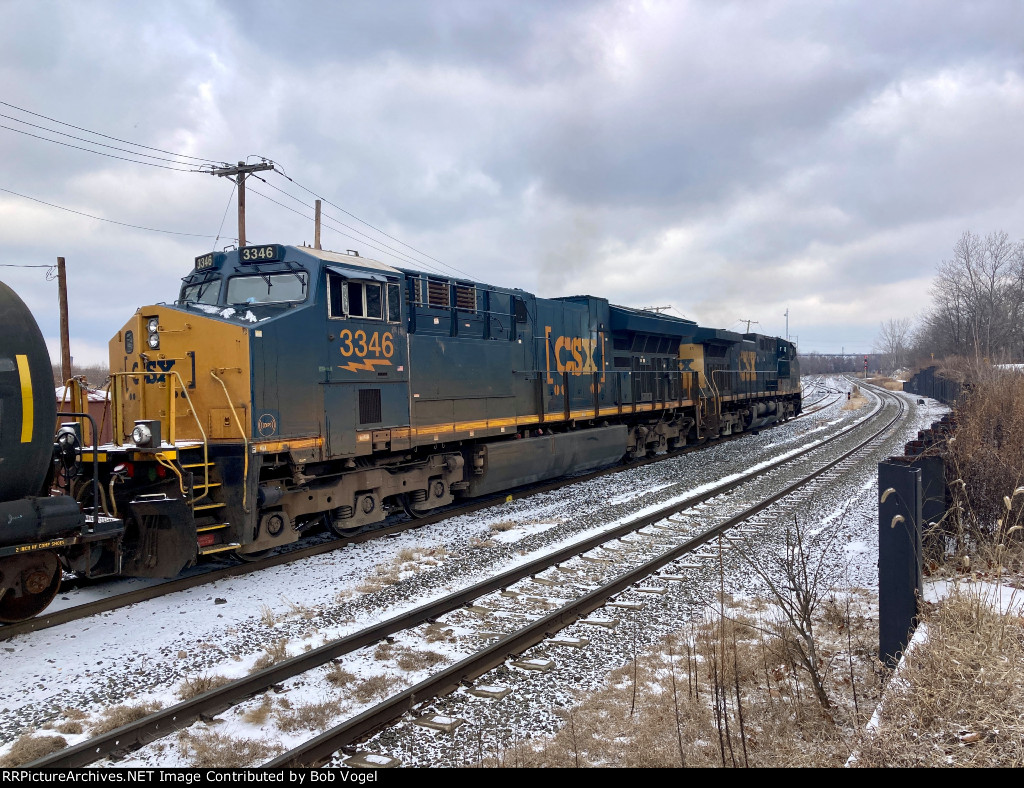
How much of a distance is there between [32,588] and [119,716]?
214 cm

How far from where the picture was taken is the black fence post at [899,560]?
15.2 feet

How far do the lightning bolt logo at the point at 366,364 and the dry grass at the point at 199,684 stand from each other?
4452 millimetres

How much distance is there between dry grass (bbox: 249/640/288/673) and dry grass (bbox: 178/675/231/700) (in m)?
0.26

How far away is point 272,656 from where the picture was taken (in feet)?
17.3

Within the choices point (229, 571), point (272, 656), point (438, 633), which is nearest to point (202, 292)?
point (229, 571)

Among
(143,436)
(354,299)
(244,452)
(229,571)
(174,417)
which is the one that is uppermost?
(354,299)

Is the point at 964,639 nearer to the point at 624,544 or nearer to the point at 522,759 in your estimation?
the point at 522,759

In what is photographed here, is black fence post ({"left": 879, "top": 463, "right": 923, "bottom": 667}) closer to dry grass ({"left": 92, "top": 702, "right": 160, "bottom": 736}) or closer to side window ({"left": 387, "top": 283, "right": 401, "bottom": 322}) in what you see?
dry grass ({"left": 92, "top": 702, "right": 160, "bottom": 736})

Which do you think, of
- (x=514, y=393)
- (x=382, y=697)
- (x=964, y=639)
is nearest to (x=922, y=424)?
(x=514, y=393)

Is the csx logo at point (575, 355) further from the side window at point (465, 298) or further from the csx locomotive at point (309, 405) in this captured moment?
the side window at point (465, 298)

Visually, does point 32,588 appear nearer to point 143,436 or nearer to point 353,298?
point 143,436

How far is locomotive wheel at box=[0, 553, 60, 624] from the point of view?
565cm

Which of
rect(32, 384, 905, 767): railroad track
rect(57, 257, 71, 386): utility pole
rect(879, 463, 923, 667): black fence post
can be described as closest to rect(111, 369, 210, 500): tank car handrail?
rect(32, 384, 905, 767): railroad track

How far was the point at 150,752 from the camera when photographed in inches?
155
